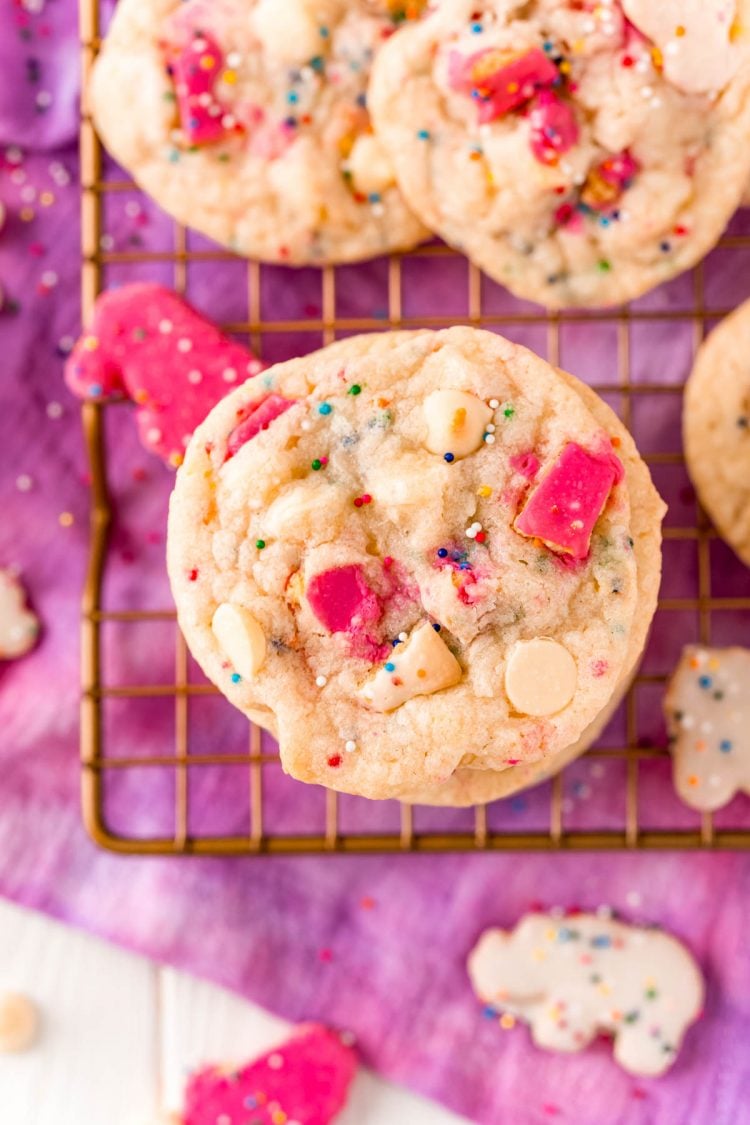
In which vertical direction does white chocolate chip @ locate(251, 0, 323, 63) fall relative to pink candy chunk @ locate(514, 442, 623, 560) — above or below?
above

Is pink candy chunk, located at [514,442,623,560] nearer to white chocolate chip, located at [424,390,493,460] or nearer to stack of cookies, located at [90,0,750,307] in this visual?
white chocolate chip, located at [424,390,493,460]

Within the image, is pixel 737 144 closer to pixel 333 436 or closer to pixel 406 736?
pixel 333 436

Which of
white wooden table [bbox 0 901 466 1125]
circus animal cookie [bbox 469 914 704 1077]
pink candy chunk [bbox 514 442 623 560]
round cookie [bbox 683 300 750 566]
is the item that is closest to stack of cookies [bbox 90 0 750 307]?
round cookie [bbox 683 300 750 566]

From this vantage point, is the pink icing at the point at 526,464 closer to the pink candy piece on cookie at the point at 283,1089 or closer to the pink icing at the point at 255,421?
the pink icing at the point at 255,421

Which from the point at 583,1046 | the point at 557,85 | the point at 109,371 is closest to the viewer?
the point at 557,85

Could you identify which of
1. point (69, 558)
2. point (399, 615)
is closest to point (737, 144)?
point (399, 615)

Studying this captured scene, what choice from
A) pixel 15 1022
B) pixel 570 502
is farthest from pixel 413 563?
pixel 15 1022

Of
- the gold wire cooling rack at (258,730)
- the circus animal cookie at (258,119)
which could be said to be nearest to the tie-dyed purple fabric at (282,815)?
the gold wire cooling rack at (258,730)
